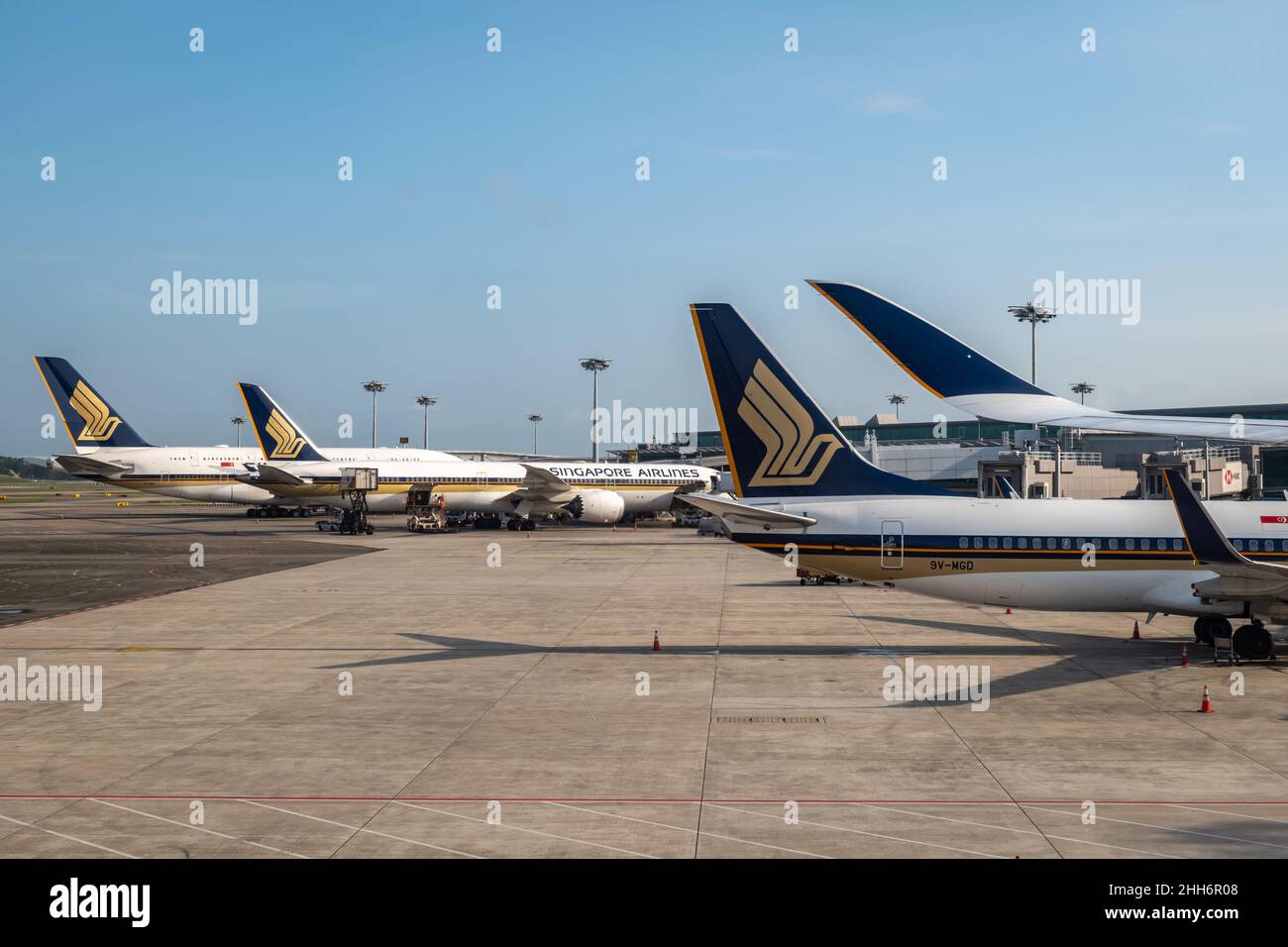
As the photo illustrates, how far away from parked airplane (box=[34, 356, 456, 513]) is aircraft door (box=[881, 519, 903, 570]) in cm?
6574

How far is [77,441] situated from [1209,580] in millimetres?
85882

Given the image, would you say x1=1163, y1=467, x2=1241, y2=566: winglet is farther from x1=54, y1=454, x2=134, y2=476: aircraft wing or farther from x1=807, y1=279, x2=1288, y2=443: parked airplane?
x1=54, y1=454, x2=134, y2=476: aircraft wing

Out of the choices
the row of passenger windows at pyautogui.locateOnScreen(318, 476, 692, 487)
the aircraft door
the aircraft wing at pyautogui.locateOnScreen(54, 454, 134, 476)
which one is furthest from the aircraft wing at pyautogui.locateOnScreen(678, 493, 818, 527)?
the aircraft wing at pyautogui.locateOnScreen(54, 454, 134, 476)

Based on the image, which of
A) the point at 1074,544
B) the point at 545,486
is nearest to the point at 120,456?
the point at 545,486

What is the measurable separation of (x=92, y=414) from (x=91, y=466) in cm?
463

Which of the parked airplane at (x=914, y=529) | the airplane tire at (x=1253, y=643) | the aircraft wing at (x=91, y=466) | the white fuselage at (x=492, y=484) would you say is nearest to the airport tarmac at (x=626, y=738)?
the airplane tire at (x=1253, y=643)

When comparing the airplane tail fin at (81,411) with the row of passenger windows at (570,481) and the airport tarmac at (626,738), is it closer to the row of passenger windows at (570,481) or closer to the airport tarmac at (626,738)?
the row of passenger windows at (570,481)

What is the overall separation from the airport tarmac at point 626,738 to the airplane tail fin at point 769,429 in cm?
459

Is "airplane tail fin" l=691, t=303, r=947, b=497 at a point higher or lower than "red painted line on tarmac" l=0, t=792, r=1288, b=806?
higher

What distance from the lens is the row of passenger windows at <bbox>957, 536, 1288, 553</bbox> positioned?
26.4 m

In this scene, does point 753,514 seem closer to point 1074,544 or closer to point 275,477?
point 1074,544

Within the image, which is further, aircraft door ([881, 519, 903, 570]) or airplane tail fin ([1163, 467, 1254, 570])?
aircraft door ([881, 519, 903, 570])

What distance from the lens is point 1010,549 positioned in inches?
1043
